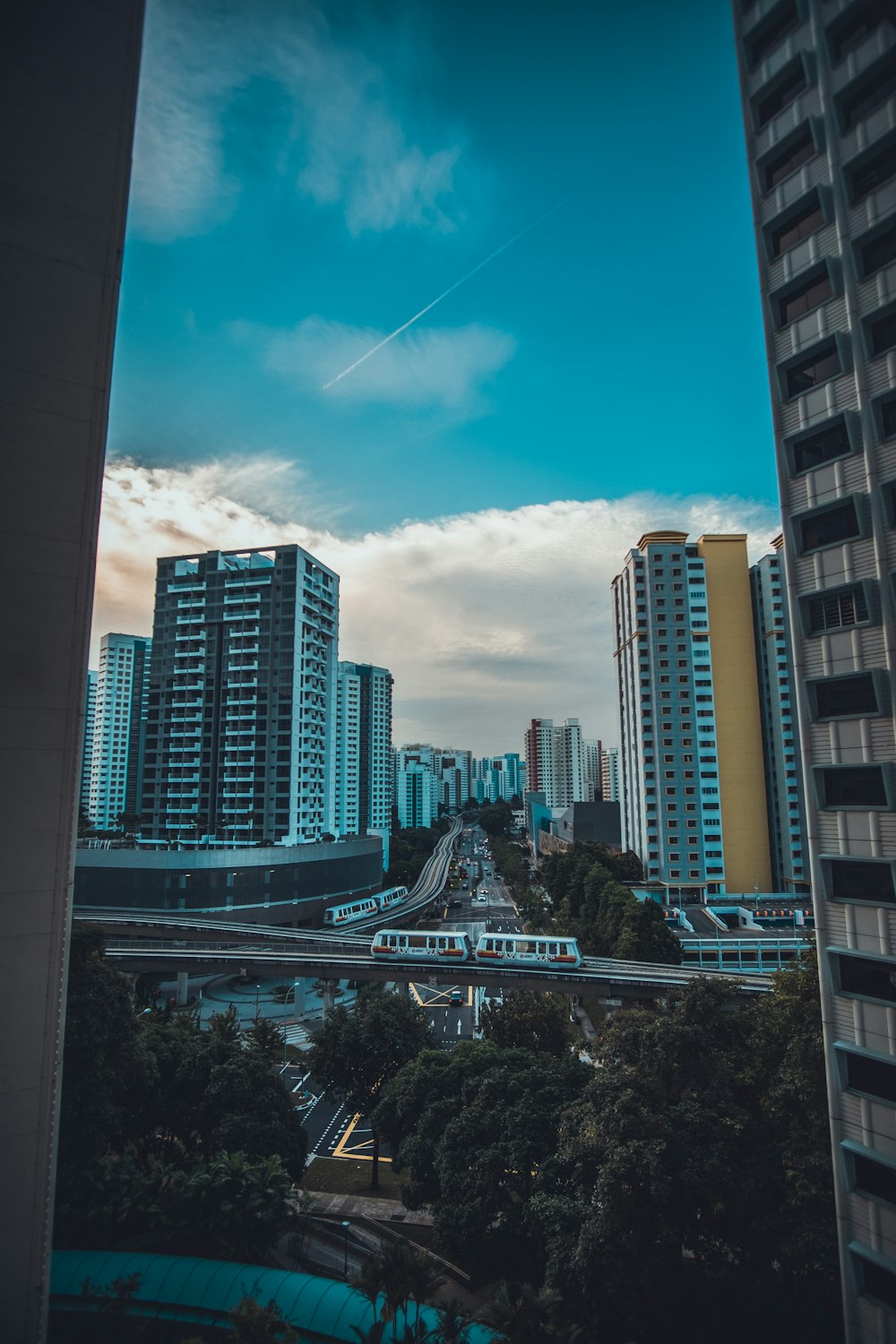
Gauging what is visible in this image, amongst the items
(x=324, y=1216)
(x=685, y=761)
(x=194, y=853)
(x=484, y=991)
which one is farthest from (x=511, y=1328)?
(x=685, y=761)

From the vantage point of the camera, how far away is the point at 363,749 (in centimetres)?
12100

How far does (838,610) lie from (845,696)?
1.89 metres

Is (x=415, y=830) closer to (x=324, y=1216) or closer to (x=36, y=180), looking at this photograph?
(x=324, y=1216)

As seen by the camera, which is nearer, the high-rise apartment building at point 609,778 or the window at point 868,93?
the window at point 868,93

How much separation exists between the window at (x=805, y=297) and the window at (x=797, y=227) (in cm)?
103

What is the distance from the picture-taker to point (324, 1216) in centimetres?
2359

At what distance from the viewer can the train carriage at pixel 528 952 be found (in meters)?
41.2

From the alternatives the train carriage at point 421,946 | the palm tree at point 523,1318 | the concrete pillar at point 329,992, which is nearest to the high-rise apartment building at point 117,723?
the concrete pillar at point 329,992

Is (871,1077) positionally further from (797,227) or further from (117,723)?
(117,723)

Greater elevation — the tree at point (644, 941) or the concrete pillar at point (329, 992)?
the tree at point (644, 941)

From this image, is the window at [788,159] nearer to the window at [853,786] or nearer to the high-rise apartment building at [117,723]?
the window at [853,786]

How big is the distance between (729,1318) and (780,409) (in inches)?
842

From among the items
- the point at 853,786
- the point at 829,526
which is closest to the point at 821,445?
the point at 829,526

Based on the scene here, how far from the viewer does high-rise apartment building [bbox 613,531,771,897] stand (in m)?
72.1
